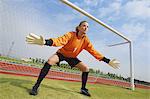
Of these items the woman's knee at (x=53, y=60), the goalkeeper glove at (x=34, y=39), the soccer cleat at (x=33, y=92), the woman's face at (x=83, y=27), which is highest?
the woman's face at (x=83, y=27)

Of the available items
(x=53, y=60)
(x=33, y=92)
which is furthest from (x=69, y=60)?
(x=33, y=92)

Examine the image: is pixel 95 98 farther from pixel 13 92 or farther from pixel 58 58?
pixel 13 92

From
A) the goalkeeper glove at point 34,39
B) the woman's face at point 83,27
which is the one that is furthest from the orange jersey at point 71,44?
the goalkeeper glove at point 34,39

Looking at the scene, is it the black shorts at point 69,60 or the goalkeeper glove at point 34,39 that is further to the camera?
the black shorts at point 69,60

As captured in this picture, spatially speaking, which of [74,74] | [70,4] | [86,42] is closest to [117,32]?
[70,4]

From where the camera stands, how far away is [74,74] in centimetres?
1731

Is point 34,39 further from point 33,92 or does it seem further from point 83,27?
point 83,27

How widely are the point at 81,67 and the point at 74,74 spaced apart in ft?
40.4

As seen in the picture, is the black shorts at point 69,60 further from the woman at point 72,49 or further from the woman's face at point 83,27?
the woman's face at point 83,27

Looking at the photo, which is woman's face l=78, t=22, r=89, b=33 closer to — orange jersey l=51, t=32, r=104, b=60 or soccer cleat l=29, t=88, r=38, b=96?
orange jersey l=51, t=32, r=104, b=60

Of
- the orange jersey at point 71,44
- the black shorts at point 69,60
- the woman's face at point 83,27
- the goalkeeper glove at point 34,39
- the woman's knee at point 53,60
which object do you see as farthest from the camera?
the woman's face at point 83,27

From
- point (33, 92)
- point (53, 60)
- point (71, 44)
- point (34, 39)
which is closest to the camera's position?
Result: point (34, 39)

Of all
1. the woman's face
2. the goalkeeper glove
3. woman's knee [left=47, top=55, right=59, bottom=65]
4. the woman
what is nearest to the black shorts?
the woman

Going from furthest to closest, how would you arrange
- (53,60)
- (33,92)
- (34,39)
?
(53,60), (33,92), (34,39)
